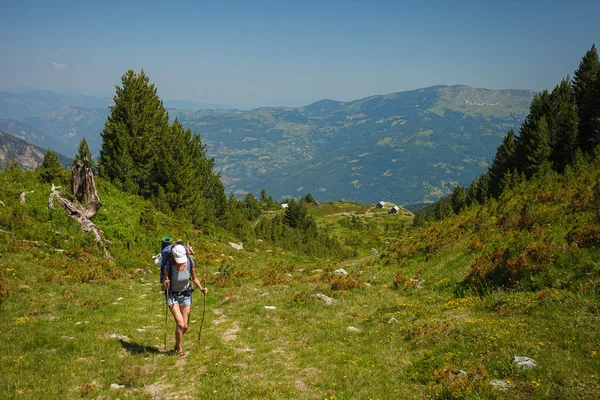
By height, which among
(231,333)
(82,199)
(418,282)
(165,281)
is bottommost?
(231,333)

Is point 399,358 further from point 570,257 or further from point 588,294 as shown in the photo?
point 570,257

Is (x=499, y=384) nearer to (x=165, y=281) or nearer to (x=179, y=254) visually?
(x=179, y=254)

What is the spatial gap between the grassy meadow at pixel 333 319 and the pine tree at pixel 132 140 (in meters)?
12.2

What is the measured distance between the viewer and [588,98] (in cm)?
5909

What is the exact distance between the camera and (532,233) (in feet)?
48.1

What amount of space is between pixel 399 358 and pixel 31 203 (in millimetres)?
23099

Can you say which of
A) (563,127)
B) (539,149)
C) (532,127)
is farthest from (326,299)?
(532,127)

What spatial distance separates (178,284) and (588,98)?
74806 millimetres

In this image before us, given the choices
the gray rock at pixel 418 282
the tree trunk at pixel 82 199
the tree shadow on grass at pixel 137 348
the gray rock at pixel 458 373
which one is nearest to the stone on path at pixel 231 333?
the tree shadow on grass at pixel 137 348

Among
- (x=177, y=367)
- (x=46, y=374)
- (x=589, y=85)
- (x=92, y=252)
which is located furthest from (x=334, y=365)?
(x=589, y=85)

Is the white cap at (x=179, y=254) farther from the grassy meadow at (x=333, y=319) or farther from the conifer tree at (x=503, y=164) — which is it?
the conifer tree at (x=503, y=164)

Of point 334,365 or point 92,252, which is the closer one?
point 334,365

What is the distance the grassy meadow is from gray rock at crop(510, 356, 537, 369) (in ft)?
0.41

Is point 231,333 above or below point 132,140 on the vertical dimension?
below
